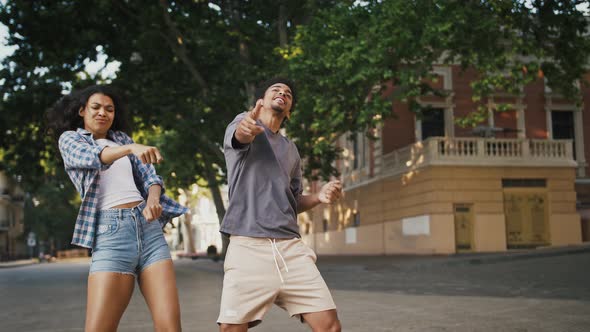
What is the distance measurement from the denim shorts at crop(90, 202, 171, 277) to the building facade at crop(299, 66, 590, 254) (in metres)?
21.5

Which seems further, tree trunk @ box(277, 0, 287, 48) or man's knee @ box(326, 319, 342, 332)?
tree trunk @ box(277, 0, 287, 48)

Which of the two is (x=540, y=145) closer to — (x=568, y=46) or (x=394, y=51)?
(x=568, y=46)

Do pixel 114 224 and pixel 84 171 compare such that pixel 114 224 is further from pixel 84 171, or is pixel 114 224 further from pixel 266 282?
pixel 266 282

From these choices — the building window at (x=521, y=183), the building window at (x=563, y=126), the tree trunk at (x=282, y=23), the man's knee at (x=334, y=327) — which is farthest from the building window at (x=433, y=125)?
the man's knee at (x=334, y=327)

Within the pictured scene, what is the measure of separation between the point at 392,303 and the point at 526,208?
19.1 meters

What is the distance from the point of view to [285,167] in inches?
153

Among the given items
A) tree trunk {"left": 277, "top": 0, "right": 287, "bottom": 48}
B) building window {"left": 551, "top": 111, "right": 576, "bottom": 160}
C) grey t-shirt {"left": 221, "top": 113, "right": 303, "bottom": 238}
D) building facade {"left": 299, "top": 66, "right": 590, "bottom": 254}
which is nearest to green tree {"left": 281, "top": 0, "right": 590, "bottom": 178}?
tree trunk {"left": 277, "top": 0, "right": 287, "bottom": 48}

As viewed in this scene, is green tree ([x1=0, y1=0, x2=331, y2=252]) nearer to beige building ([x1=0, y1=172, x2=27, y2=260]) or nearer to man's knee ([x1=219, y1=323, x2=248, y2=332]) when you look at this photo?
man's knee ([x1=219, y1=323, x2=248, y2=332])

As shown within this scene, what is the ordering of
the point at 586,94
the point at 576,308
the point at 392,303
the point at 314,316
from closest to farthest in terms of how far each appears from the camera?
the point at 314,316
the point at 576,308
the point at 392,303
the point at 586,94

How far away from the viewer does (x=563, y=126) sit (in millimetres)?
31203

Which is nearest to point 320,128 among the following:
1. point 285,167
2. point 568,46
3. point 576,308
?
point 568,46

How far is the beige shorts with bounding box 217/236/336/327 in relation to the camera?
12.1ft

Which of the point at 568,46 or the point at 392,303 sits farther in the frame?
the point at 568,46

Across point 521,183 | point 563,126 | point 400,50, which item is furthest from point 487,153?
point 400,50
